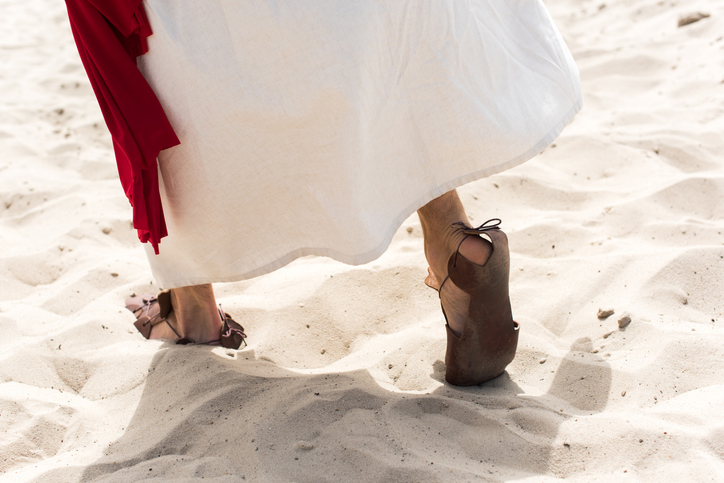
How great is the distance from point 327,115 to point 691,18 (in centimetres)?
371

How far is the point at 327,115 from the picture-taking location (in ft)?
4.19

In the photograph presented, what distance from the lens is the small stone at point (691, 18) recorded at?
12.9 ft

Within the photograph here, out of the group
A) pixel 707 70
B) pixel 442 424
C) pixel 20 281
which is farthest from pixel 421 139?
pixel 707 70

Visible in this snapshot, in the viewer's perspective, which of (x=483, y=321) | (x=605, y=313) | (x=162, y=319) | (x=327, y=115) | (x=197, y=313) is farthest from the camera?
(x=162, y=319)

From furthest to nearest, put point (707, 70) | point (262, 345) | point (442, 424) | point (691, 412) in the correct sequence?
point (707, 70) → point (262, 345) → point (442, 424) → point (691, 412)

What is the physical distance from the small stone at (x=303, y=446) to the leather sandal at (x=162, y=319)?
65cm

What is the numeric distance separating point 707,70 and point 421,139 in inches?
108

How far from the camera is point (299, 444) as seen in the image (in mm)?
1301

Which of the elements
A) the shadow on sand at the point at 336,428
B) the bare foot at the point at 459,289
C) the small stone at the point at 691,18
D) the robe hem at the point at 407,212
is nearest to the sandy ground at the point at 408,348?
the shadow on sand at the point at 336,428

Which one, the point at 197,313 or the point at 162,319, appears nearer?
the point at 197,313

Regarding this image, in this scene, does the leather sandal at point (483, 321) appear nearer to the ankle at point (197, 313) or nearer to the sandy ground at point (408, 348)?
the sandy ground at point (408, 348)

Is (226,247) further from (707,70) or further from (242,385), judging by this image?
(707,70)

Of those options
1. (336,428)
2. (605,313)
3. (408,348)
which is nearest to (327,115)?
(336,428)

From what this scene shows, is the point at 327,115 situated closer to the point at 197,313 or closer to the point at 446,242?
the point at 446,242
